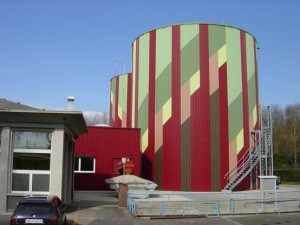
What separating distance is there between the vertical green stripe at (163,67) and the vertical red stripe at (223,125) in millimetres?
4229

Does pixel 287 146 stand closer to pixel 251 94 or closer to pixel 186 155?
pixel 251 94

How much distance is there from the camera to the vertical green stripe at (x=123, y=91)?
50469 mm

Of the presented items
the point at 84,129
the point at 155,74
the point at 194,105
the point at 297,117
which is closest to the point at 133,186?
the point at 84,129

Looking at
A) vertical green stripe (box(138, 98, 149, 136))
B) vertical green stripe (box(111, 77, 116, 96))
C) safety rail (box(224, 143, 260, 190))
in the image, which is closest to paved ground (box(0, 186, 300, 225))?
safety rail (box(224, 143, 260, 190))

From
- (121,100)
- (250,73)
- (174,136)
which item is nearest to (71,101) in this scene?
(174,136)

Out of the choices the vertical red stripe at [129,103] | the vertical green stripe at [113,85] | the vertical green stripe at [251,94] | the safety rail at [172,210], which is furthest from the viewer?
the vertical green stripe at [113,85]

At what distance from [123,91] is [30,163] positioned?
107 ft

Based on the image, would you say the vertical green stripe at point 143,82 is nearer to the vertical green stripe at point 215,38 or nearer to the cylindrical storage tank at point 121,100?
the vertical green stripe at point 215,38

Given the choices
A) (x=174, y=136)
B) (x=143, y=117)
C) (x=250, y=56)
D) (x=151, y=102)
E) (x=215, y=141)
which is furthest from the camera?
(x=143, y=117)

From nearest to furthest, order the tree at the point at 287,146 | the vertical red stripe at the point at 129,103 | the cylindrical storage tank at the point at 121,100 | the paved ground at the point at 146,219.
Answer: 1. the paved ground at the point at 146,219
2. the vertical red stripe at the point at 129,103
3. the cylindrical storage tank at the point at 121,100
4. the tree at the point at 287,146

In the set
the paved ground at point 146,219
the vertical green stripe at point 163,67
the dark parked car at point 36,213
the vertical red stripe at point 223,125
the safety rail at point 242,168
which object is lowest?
the paved ground at point 146,219

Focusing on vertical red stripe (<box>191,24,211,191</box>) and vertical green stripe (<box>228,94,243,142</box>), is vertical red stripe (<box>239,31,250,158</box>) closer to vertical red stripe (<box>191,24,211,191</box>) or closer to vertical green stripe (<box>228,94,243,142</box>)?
vertical green stripe (<box>228,94,243,142</box>)

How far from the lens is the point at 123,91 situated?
51.4 m

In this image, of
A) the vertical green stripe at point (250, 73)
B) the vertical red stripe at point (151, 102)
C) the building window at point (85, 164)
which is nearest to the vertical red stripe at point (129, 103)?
the vertical red stripe at point (151, 102)
